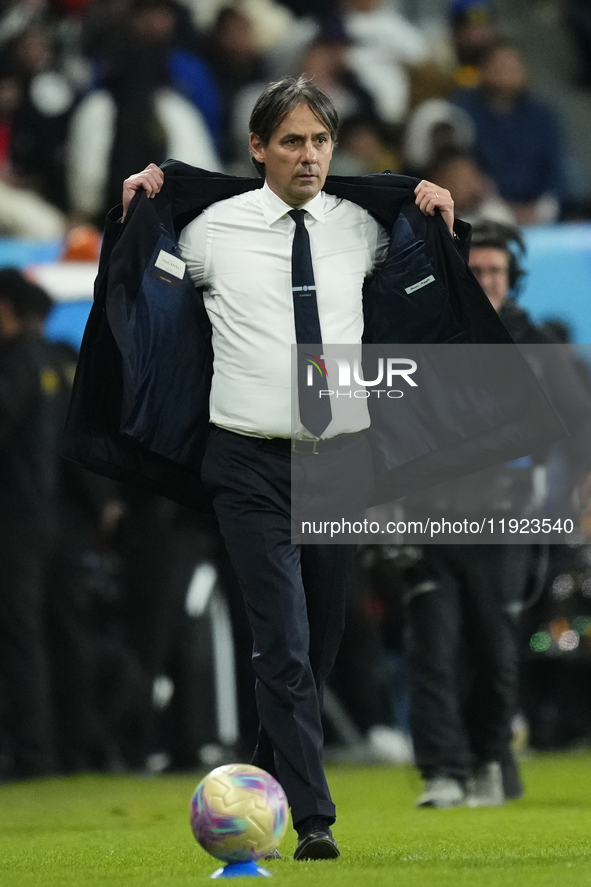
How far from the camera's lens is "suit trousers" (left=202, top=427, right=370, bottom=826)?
14.7 feet

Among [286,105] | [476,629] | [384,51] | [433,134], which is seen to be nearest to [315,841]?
[286,105]

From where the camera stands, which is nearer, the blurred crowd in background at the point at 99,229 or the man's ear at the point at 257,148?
the man's ear at the point at 257,148

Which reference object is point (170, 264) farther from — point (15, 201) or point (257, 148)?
point (15, 201)

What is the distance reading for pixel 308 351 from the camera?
15.5ft

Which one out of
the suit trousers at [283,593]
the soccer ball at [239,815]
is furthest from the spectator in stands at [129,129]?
the soccer ball at [239,815]

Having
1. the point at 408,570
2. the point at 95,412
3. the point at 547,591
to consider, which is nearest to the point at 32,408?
the point at 408,570

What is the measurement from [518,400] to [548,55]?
9.51 meters

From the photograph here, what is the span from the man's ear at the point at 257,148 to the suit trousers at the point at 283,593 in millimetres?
865

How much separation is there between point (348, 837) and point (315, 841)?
1.09 meters

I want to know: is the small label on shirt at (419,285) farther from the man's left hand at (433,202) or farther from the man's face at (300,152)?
the man's face at (300,152)

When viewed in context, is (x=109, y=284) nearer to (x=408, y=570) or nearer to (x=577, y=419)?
(x=408, y=570)

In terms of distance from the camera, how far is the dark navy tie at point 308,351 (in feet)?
15.5

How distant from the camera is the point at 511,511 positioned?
280 inches

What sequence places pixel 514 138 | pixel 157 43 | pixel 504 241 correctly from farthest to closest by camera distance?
pixel 514 138
pixel 157 43
pixel 504 241
